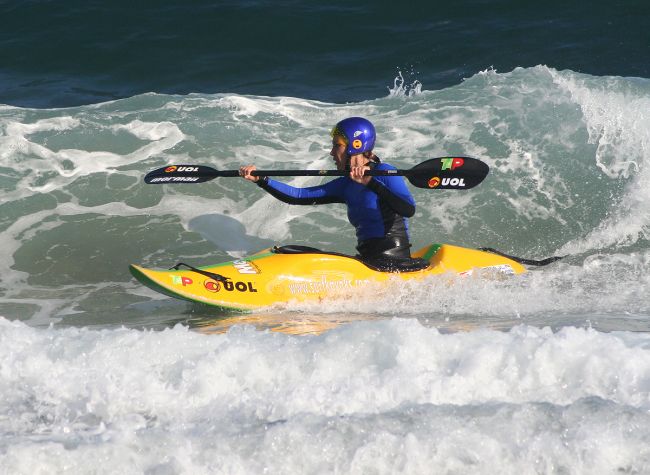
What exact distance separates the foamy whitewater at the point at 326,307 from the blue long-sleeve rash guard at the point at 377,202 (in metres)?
0.49

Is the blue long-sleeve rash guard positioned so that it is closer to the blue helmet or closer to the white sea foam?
the blue helmet

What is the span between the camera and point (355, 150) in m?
7.43

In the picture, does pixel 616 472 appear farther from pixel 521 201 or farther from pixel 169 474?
pixel 521 201

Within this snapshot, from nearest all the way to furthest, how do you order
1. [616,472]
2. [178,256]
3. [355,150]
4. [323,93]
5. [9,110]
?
[616,472]
[355,150]
[178,256]
[9,110]
[323,93]

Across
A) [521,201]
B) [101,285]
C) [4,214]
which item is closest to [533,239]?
[521,201]

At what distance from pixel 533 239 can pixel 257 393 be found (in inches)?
216

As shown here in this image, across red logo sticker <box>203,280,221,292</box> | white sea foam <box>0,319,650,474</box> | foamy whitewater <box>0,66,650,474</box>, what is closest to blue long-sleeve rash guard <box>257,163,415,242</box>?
foamy whitewater <box>0,66,650,474</box>

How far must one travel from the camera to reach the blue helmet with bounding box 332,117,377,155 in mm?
7371

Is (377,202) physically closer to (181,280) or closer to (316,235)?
(181,280)

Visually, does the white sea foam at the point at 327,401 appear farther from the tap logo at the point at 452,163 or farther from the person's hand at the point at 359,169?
the tap logo at the point at 452,163

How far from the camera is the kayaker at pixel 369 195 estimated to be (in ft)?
24.1

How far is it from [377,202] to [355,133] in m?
0.55

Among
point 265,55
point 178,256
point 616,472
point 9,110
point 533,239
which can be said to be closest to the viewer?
point 616,472

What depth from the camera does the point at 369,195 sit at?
24.5 ft
